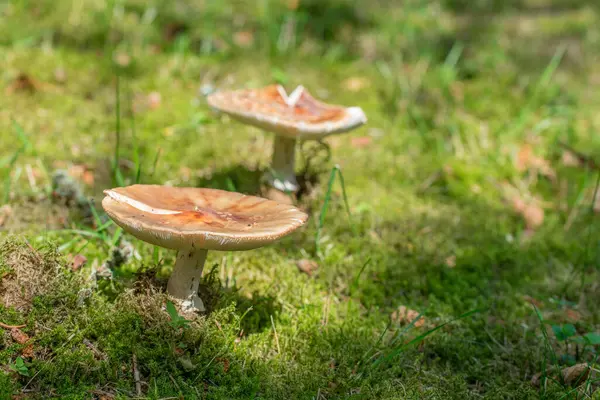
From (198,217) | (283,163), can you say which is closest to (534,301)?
(283,163)

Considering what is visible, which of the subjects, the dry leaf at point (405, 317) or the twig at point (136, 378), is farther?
the dry leaf at point (405, 317)

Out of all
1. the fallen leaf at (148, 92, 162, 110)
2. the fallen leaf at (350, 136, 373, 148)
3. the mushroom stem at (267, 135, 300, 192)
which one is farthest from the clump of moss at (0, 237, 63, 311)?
the fallen leaf at (350, 136, 373, 148)

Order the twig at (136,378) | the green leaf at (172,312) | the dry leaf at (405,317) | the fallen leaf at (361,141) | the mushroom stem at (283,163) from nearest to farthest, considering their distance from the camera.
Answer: the twig at (136,378), the green leaf at (172,312), the dry leaf at (405,317), the mushroom stem at (283,163), the fallen leaf at (361,141)

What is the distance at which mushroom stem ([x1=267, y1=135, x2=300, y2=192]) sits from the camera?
4609mm

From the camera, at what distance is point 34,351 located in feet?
8.87

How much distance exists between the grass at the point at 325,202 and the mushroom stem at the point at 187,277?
0.09 metres

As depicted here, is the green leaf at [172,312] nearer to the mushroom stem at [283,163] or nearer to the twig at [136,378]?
the twig at [136,378]

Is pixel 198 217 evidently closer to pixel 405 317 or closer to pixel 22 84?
pixel 405 317

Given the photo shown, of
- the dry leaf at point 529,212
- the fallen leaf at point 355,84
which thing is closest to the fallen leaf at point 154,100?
the fallen leaf at point 355,84

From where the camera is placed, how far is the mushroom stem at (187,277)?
2973mm

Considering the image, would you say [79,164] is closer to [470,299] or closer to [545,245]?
[470,299]

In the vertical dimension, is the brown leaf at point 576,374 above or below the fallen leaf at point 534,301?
above

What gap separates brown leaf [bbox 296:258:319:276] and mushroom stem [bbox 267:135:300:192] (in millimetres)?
803

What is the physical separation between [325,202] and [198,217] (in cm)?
114
